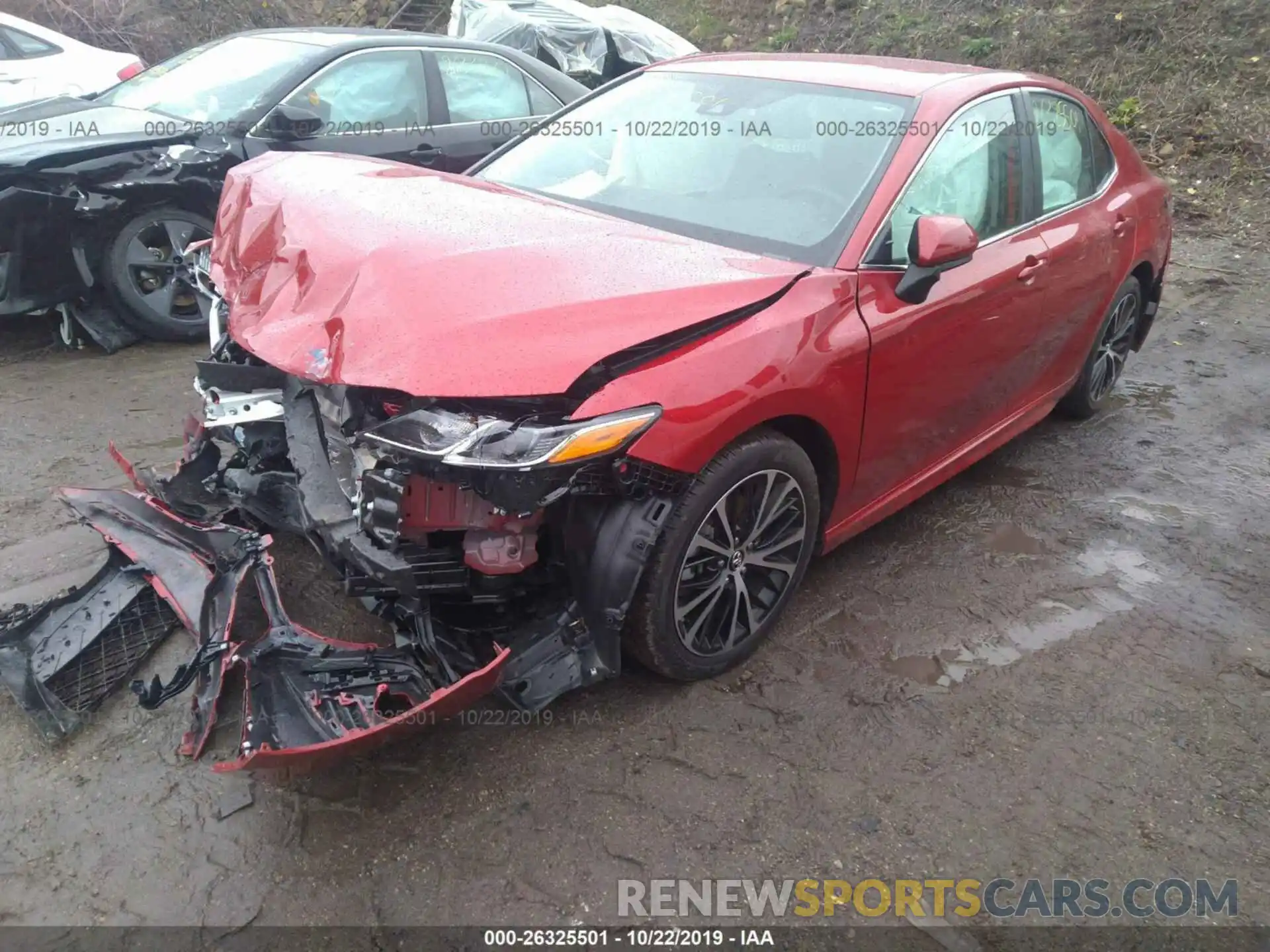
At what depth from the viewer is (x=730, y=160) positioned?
10.1 feet

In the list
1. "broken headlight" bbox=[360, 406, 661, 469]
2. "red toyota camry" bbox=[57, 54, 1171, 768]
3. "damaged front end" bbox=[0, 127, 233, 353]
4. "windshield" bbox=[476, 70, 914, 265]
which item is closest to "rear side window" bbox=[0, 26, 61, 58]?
"damaged front end" bbox=[0, 127, 233, 353]

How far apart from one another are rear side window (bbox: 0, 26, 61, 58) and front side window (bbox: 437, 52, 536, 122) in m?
4.68

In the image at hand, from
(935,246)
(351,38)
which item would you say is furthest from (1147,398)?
(351,38)

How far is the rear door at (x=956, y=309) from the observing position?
278 centimetres

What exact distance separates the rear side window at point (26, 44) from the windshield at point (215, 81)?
10.4 feet

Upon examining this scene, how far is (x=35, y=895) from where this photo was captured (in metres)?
2.03

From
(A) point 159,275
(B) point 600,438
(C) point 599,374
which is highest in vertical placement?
(C) point 599,374

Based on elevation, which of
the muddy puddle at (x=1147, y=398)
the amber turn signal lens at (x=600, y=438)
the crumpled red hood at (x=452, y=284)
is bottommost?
the muddy puddle at (x=1147, y=398)

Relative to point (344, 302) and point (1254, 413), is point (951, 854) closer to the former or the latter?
point (344, 302)

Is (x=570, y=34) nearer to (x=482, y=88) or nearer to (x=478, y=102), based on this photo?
(x=482, y=88)

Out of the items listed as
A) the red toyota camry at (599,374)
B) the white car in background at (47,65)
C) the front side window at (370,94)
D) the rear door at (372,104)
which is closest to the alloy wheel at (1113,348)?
the red toyota camry at (599,374)

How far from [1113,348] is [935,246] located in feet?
8.48

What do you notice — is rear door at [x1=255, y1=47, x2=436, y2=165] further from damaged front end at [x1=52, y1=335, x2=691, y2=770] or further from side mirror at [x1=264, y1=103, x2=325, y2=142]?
damaged front end at [x1=52, y1=335, x2=691, y2=770]

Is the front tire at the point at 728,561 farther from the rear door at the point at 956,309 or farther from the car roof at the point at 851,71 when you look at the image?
the car roof at the point at 851,71
